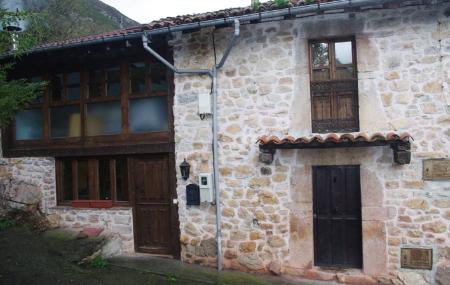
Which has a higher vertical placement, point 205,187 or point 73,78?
point 73,78

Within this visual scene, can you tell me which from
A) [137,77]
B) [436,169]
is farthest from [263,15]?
[436,169]

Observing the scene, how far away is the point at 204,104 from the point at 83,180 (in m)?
3.30

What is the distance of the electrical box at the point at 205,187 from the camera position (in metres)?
5.45

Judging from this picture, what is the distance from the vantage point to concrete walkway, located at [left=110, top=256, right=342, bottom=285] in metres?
4.97

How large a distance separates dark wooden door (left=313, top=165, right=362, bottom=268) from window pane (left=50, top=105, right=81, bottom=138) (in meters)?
4.90

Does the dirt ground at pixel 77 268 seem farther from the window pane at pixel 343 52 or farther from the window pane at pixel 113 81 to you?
the window pane at pixel 343 52

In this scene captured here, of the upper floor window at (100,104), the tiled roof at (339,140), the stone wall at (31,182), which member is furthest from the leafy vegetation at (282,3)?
the stone wall at (31,182)

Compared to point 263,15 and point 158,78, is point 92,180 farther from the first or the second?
point 263,15

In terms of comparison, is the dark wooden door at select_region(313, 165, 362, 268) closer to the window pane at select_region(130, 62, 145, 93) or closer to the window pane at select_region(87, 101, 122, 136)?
the window pane at select_region(130, 62, 145, 93)

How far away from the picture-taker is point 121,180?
6.43 metres

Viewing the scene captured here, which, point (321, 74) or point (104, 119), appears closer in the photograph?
point (321, 74)

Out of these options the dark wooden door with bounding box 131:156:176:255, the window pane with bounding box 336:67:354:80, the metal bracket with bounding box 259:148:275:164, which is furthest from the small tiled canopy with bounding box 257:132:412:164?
the dark wooden door with bounding box 131:156:176:255

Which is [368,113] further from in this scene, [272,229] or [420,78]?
[272,229]

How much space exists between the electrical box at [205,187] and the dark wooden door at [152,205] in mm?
801
